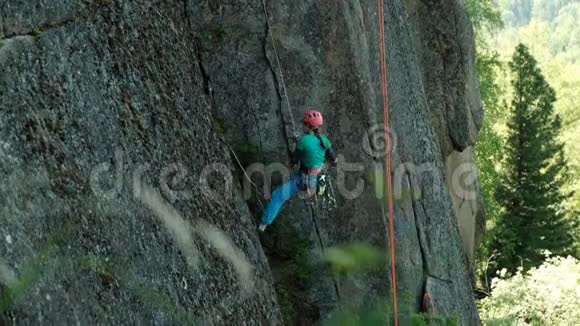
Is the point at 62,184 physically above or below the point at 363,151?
below

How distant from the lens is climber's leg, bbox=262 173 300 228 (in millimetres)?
9688

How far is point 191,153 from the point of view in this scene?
7.91 m

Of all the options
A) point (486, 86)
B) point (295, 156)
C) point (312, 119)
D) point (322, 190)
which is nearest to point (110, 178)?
point (312, 119)

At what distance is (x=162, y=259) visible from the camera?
6.75 m

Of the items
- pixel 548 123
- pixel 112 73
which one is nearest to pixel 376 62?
pixel 112 73

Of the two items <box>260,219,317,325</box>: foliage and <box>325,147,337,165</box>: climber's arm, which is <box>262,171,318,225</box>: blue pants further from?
<box>260,219,317,325</box>: foliage

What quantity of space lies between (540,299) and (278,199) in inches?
661

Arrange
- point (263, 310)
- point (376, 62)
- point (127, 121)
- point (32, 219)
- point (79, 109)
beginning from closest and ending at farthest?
point (32, 219), point (79, 109), point (127, 121), point (263, 310), point (376, 62)

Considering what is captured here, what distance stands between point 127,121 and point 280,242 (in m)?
3.73

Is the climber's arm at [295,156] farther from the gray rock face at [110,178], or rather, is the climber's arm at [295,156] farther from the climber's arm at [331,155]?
the gray rock face at [110,178]

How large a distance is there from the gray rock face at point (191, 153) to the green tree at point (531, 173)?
20841 mm

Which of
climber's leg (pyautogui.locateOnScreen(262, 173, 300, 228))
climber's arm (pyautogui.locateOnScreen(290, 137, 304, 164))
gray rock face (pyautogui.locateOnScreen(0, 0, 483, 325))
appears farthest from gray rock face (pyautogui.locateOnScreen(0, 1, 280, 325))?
climber's arm (pyautogui.locateOnScreen(290, 137, 304, 164))

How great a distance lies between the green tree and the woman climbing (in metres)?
25.1

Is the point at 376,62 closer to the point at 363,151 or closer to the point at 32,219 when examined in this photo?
the point at 363,151
